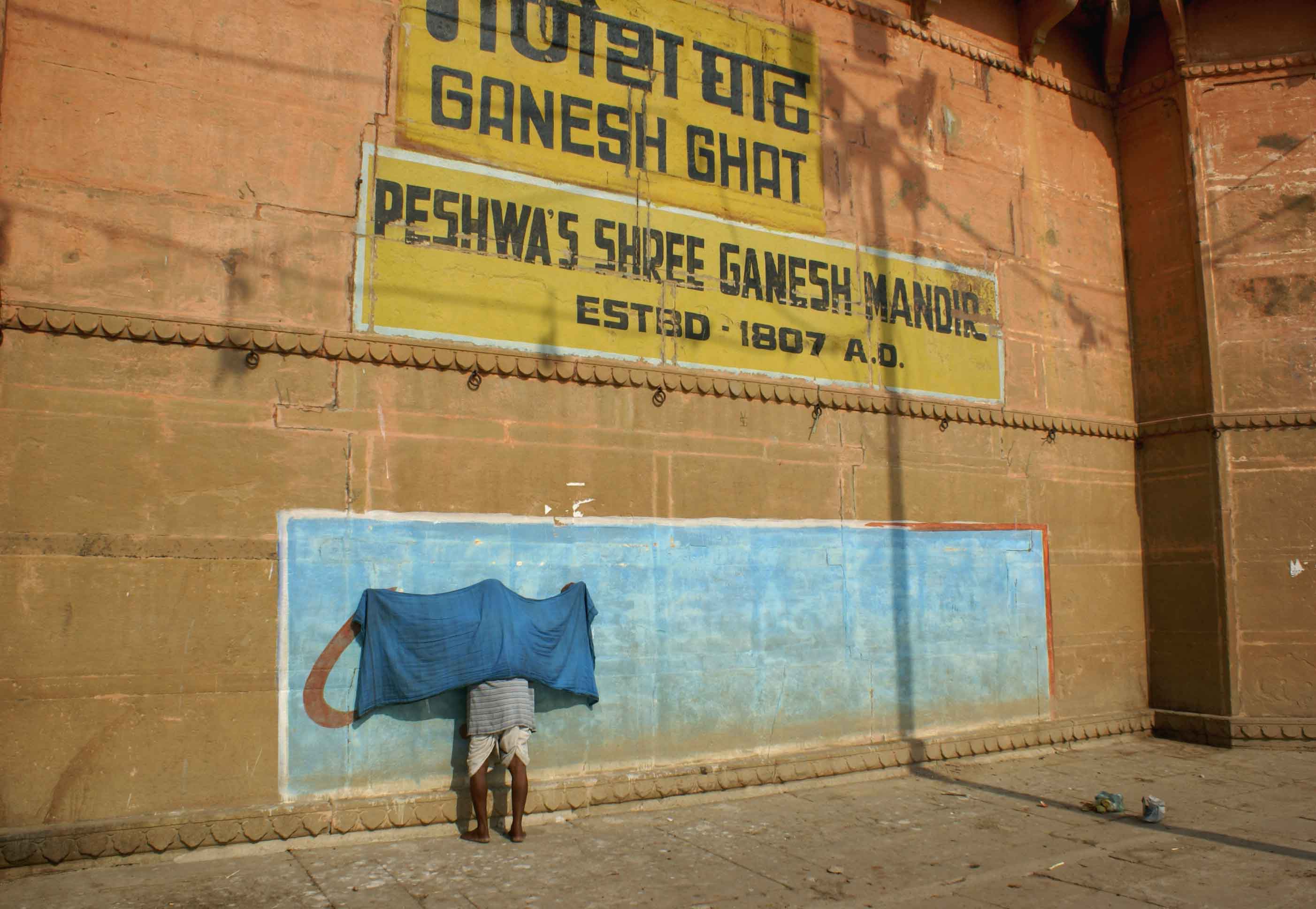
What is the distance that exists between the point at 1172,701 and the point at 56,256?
37.4 ft

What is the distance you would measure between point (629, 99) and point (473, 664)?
198 inches

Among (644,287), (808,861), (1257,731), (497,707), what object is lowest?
(808,861)

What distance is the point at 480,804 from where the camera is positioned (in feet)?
21.7

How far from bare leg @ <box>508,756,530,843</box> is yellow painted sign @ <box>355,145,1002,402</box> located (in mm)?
3127

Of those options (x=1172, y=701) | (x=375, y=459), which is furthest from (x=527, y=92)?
(x=1172, y=701)

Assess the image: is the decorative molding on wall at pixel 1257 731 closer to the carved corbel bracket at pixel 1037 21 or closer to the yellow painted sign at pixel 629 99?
the yellow painted sign at pixel 629 99

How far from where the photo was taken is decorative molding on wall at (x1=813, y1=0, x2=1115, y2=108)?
9.95 metres

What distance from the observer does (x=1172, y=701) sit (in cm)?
1080

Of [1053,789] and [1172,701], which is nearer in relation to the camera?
[1053,789]

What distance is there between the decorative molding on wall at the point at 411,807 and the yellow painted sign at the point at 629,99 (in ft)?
16.0

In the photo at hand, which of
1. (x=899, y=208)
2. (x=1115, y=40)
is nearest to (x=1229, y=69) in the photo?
(x=1115, y=40)

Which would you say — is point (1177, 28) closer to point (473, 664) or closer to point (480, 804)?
point (473, 664)

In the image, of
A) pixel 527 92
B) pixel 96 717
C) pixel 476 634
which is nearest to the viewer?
pixel 96 717

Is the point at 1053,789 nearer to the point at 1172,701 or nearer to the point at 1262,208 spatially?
the point at 1172,701
